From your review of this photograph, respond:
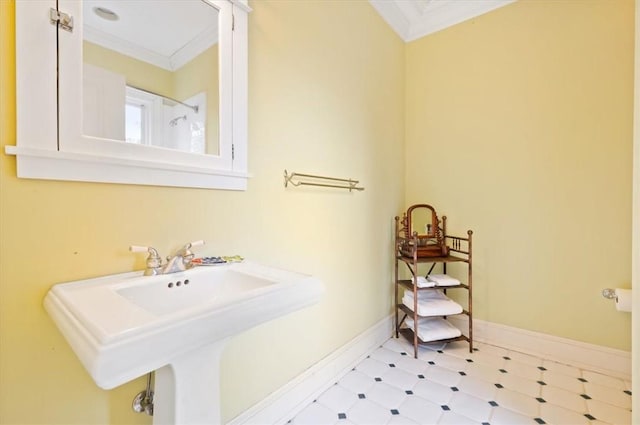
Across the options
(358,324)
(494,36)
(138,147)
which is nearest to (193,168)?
(138,147)

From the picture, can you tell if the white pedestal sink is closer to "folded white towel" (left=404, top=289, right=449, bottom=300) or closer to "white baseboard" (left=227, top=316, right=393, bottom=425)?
"white baseboard" (left=227, top=316, right=393, bottom=425)

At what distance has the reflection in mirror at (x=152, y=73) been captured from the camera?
92 cm

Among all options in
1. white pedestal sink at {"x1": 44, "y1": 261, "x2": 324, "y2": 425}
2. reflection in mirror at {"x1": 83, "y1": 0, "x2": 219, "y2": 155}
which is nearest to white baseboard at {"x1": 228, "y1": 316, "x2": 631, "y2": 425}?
white pedestal sink at {"x1": 44, "y1": 261, "x2": 324, "y2": 425}

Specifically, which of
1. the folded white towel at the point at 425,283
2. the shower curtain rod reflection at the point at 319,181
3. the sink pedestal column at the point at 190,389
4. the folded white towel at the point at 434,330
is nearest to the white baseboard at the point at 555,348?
the folded white towel at the point at 434,330

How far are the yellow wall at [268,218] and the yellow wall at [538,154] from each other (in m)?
0.42

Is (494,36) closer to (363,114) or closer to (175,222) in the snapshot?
(363,114)

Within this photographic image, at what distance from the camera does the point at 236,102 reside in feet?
4.20

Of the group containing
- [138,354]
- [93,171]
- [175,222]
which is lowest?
[138,354]

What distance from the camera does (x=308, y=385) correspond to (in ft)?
5.37

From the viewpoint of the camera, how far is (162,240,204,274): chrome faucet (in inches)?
39.3

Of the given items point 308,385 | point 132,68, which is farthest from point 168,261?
point 308,385

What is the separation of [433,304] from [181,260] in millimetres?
1857

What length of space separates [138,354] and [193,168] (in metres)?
0.74

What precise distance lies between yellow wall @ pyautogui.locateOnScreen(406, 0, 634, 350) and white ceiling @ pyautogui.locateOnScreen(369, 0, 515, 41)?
2.7 inches
